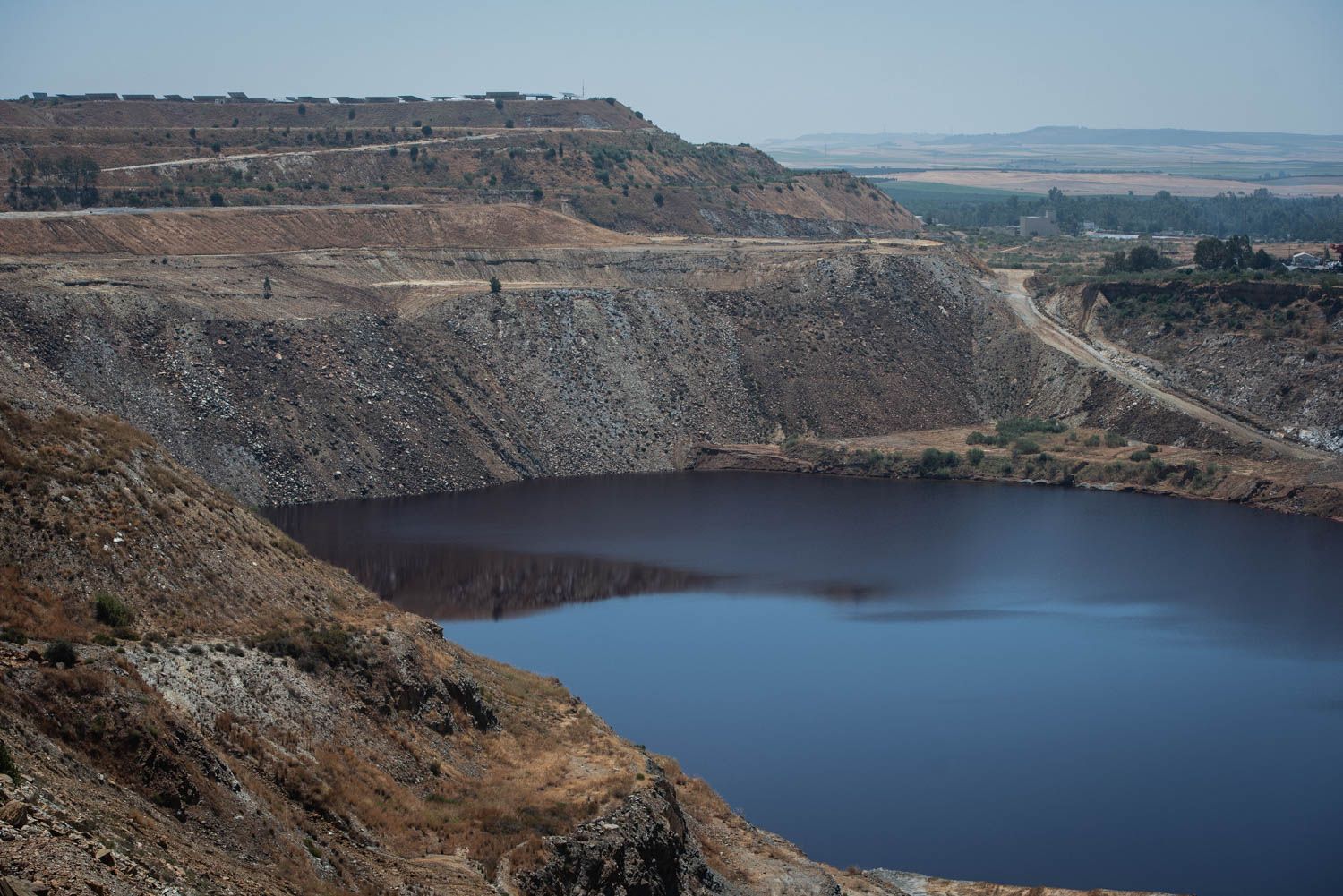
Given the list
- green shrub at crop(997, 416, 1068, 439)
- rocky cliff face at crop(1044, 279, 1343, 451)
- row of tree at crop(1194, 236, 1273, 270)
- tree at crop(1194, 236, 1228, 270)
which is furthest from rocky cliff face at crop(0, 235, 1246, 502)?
row of tree at crop(1194, 236, 1273, 270)

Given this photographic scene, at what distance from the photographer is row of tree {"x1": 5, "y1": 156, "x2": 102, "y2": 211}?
328ft

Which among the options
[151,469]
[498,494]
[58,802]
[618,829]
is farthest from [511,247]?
[58,802]

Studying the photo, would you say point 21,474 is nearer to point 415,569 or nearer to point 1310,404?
point 415,569

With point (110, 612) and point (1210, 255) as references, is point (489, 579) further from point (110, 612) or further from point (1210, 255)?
point (1210, 255)

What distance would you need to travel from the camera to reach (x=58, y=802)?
17750 mm

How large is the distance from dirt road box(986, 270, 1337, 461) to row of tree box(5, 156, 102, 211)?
63.0 meters

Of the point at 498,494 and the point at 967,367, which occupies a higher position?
the point at 967,367

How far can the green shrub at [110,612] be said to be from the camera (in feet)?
89.6

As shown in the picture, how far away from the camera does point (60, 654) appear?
23.2 metres

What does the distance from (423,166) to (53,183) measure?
30390mm

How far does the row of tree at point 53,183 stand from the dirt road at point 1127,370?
6298 cm

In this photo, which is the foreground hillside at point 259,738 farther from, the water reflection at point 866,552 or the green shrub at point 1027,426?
the green shrub at point 1027,426

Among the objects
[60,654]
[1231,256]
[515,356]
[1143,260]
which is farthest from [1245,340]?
[60,654]

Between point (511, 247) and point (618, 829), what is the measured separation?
79108 mm
